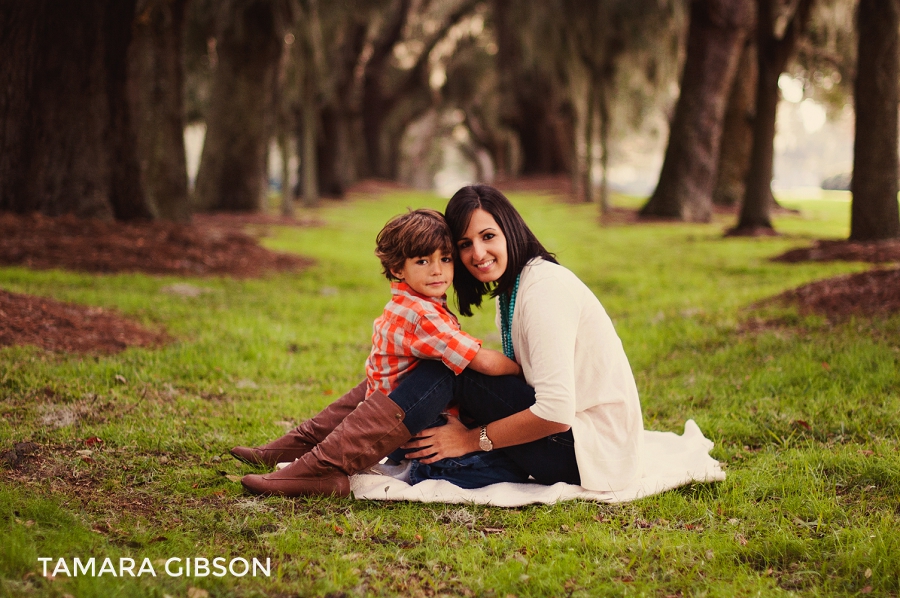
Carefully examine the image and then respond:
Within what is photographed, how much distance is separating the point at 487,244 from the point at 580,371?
0.73 meters

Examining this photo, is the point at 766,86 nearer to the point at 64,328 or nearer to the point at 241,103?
the point at 241,103

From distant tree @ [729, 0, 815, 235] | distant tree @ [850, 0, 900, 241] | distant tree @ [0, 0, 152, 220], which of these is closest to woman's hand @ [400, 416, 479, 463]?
distant tree @ [0, 0, 152, 220]

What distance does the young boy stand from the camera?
3404 millimetres

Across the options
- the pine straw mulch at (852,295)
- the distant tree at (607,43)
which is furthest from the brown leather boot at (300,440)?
the distant tree at (607,43)

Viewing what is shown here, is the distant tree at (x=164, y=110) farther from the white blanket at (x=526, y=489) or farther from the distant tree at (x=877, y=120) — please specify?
the distant tree at (x=877, y=120)

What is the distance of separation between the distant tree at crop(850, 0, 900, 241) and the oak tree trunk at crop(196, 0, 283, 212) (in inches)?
431

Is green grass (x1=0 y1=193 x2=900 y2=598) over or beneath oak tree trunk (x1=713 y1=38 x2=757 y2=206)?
beneath

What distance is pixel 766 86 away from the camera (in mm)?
13758

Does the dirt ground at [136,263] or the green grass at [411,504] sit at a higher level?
the dirt ground at [136,263]

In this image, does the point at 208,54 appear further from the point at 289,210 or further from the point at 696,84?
the point at 696,84

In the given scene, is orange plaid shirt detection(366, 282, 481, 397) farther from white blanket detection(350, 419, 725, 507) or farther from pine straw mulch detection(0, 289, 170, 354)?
pine straw mulch detection(0, 289, 170, 354)

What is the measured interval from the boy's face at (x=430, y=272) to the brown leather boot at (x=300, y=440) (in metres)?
0.67

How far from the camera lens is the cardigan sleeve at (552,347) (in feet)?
10.6

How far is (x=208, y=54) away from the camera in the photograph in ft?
64.3
